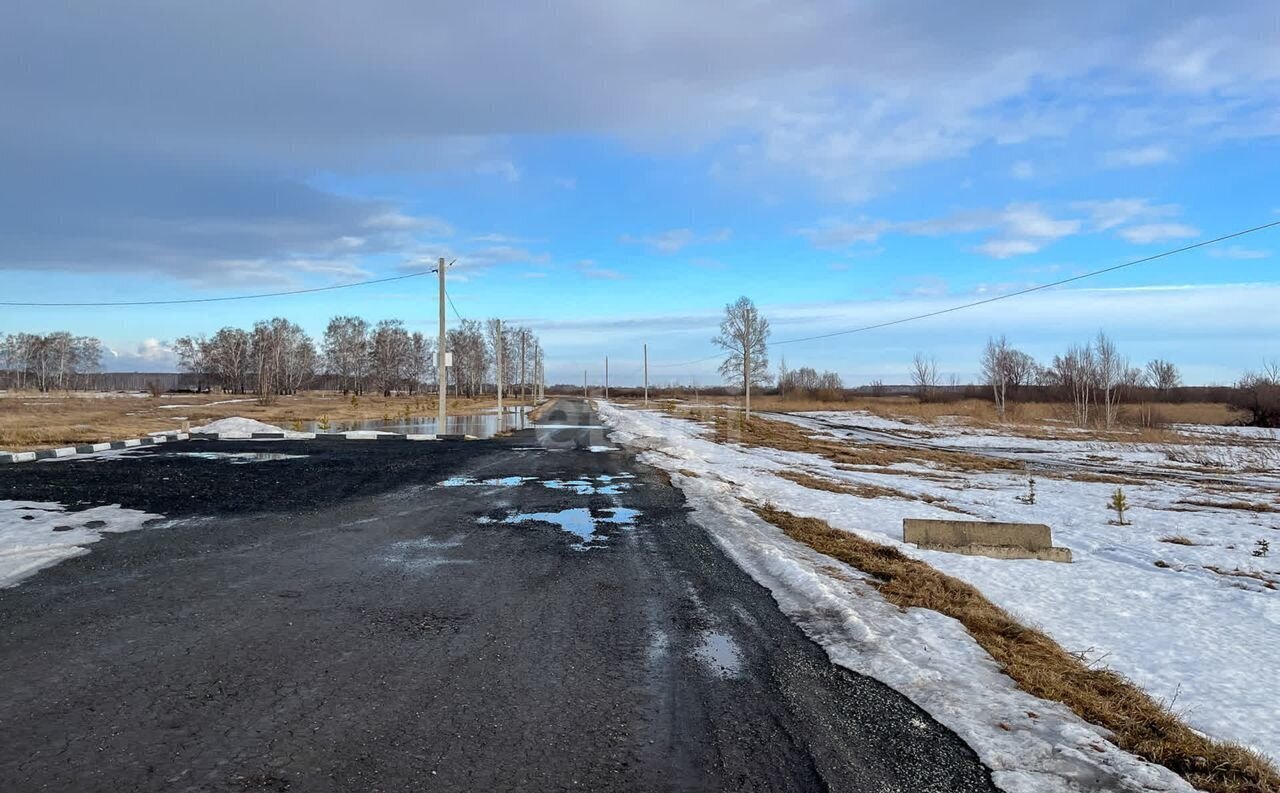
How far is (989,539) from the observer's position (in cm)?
1001

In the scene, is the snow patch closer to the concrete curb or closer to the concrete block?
the concrete block

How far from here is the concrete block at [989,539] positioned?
986cm

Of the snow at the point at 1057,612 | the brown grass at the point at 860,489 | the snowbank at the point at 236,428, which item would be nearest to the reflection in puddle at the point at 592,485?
the snow at the point at 1057,612

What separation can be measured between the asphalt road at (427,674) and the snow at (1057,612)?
370mm

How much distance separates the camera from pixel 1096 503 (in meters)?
16.7

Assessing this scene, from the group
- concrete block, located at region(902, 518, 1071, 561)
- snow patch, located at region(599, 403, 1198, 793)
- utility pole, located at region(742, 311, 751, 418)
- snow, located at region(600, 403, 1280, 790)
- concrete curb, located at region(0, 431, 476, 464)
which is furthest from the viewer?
utility pole, located at region(742, 311, 751, 418)

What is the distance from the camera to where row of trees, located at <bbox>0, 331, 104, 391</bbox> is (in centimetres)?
11294

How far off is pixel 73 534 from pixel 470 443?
16336 mm

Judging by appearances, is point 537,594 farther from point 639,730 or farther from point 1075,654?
point 1075,654

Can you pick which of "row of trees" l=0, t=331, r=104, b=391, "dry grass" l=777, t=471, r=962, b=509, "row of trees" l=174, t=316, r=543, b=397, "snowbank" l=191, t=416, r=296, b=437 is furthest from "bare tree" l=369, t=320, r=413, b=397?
"dry grass" l=777, t=471, r=962, b=509

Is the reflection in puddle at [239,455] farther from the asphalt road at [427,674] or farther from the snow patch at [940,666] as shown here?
the snow patch at [940,666]

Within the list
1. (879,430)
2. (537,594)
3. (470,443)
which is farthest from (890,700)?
(879,430)

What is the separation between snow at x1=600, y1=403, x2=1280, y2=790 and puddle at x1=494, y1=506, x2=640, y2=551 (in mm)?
1259

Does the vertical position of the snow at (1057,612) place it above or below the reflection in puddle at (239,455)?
below
